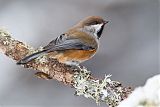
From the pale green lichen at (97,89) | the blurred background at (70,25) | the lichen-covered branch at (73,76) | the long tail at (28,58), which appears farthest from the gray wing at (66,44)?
the blurred background at (70,25)

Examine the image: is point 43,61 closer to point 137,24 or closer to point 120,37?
point 120,37

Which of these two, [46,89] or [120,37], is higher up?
[120,37]

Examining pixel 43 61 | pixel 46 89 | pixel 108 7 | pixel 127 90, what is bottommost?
pixel 127 90

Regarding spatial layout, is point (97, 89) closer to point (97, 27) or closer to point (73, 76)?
point (73, 76)

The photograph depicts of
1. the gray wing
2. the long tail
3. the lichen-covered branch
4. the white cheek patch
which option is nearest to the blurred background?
the white cheek patch

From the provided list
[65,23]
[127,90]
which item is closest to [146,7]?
[65,23]

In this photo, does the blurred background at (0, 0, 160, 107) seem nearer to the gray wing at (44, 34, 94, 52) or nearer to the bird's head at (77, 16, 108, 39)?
the bird's head at (77, 16, 108, 39)

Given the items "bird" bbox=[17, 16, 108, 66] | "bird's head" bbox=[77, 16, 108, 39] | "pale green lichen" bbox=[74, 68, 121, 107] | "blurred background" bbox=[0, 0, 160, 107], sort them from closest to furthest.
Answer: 1. "pale green lichen" bbox=[74, 68, 121, 107]
2. "bird" bbox=[17, 16, 108, 66]
3. "bird's head" bbox=[77, 16, 108, 39]
4. "blurred background" bbox=[0, 0, 160, 107]
